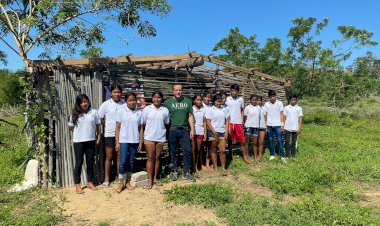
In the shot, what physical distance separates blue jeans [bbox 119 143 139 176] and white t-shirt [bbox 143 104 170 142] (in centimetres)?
29

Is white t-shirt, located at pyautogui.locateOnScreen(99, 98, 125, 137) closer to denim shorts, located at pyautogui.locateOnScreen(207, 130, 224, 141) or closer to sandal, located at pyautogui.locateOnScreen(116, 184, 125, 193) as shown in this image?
sandal, located at pyautogui.locateOnScreen(116, 184, 125, 193)

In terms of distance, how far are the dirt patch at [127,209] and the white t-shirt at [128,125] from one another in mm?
901

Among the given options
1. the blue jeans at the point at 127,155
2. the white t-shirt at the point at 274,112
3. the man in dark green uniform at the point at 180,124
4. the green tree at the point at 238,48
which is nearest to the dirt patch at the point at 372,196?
the white t-shirt at the point at 274,112

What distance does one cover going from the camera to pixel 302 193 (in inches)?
216

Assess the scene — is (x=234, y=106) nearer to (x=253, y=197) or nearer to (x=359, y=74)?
(x=253, y=197)

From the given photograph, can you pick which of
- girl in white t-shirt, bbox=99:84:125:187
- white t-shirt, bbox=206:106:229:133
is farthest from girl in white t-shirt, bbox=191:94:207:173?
girl in white t-shirt, bbox=99:84:125:187

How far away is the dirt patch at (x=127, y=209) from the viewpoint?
4.32 metres

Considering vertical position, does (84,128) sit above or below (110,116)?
below

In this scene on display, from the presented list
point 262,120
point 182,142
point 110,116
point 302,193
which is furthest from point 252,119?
point 110,116

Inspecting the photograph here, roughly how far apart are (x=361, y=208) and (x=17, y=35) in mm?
8613

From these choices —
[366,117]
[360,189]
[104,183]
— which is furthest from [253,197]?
[366,117]

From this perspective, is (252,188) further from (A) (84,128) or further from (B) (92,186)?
(A) (84,128)

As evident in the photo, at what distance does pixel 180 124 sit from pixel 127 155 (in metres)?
1.11

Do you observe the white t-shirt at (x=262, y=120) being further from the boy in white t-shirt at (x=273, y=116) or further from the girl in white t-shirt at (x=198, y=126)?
the girl in white t-shirt at (x=198, y=126)
